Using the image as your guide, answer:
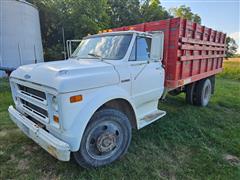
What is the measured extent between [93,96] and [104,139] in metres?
0.74

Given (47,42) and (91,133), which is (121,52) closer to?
(91,133)

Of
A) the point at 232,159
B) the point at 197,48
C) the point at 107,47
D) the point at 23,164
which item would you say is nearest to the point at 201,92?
the point at 197,48

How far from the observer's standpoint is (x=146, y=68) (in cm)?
338

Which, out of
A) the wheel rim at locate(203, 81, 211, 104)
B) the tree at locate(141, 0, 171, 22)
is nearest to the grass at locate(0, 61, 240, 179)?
the wheel rim at locate(203, 81, 211, 104)

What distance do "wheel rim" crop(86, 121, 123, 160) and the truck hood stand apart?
0.66 meters

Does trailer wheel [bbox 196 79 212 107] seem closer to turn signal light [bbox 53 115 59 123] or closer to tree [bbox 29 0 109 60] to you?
turn signal light [bbox 53 115 59 123]

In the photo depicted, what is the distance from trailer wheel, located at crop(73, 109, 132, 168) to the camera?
8.23 ft

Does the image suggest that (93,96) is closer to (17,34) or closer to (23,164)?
(23,164)

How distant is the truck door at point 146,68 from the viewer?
3158mm

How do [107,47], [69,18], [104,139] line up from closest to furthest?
[104,139] → [107,47] → [69,18]

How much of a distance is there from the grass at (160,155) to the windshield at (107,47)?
1768mm

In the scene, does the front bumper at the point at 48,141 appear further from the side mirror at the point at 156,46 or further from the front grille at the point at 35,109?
the side mirror at the point at 156,46

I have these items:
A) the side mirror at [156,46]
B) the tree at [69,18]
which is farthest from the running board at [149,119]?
the tree at [69,18]

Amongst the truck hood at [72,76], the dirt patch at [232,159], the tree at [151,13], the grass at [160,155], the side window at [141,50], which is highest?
the tree at [151,13]
